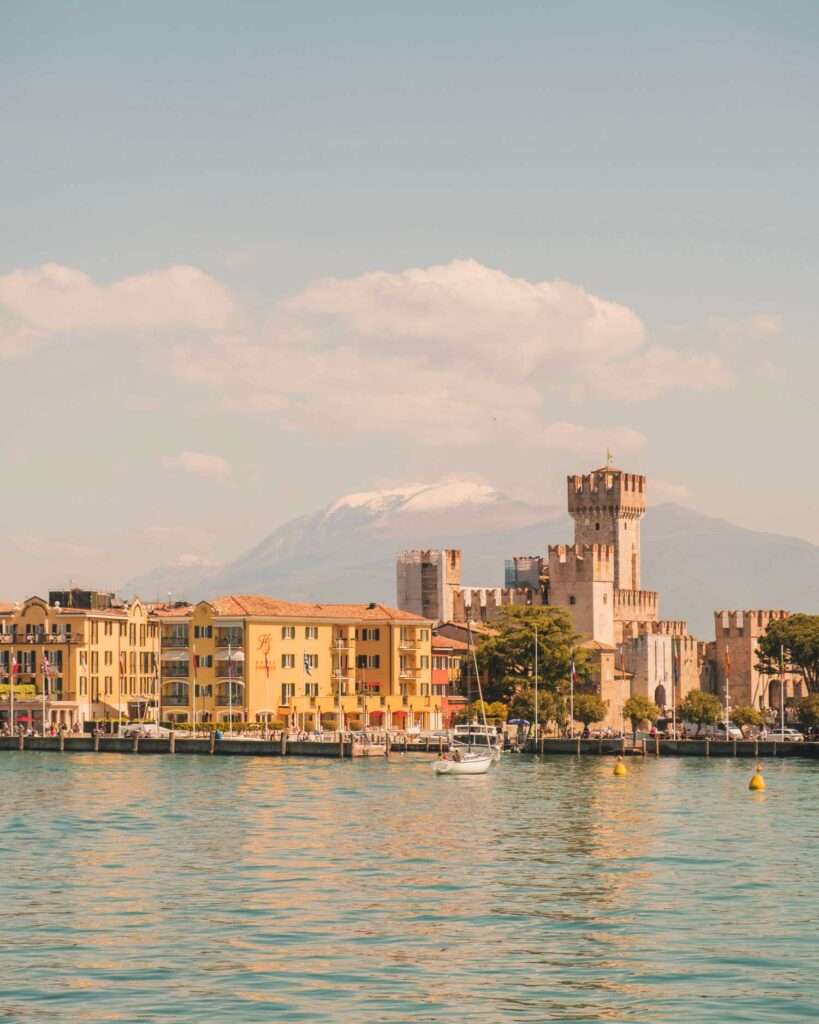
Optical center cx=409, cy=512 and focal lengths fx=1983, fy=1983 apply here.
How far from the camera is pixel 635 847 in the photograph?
6869 cm

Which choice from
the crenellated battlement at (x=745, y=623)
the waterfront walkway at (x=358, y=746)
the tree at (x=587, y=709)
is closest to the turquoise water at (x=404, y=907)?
the waterfront walkway at (x=358, y=746)

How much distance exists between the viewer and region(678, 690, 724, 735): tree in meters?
175

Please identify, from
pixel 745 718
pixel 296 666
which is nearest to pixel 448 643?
pixel 296 666

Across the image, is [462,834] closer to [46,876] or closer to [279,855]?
[279,855]

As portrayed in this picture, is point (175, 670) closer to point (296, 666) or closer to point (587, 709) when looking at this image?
point (296, 666)

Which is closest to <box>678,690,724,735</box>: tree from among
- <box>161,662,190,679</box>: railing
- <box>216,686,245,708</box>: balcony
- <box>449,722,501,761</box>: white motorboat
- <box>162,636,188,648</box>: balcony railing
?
<box>449,722,501,761</box>: white motorboat

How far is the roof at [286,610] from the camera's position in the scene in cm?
15325

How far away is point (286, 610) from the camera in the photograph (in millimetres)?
154875

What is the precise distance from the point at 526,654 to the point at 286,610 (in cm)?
1920

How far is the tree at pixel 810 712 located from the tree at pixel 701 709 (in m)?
11.8

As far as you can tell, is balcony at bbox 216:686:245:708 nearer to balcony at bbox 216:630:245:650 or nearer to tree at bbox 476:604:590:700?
balcony at bbox 216:630:245:650

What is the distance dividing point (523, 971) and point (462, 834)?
30444 millimetres

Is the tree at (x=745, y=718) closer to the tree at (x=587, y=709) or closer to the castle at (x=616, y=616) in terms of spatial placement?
the castle at (x=616, y=616)

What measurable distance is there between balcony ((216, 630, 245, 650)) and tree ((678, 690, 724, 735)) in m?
44.5
